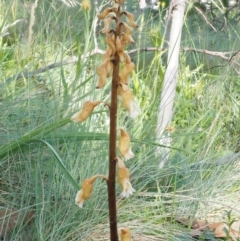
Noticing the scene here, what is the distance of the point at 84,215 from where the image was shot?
2037 mm

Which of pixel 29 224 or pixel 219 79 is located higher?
pixel 219 79

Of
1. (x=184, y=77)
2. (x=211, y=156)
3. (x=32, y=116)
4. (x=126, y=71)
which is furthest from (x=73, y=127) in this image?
(x=184, y=77)

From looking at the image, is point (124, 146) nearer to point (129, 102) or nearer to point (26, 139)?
point (129, 102)

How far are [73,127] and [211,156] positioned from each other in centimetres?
69

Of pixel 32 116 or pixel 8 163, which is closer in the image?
pixel 8 163

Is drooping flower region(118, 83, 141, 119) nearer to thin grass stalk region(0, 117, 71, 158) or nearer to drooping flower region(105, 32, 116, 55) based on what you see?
drooping flower region(105, 32, 116, 55)

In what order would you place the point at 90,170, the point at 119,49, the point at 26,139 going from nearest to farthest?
the point at 119,49 < the point at 26,139 < the point at 90,170

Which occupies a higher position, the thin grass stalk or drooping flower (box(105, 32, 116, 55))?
drooping flower (box(105, 32, 116, 55))

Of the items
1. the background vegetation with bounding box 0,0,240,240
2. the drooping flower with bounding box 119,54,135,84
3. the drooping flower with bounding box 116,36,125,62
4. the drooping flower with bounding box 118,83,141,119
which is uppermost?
the drooping flower with bounding box 116,36,125,62

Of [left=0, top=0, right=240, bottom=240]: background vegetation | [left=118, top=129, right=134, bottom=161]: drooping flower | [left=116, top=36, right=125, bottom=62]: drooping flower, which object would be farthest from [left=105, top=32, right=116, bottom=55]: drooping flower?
[left=0, top=0, right=240, bottom=240]: background vegetation

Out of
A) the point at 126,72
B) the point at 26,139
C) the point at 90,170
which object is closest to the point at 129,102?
the point at 126,72

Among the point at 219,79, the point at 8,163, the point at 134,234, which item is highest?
the point at 219,79

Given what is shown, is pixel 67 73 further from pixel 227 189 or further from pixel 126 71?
pixel 126 71

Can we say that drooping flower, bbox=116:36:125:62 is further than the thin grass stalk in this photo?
No
